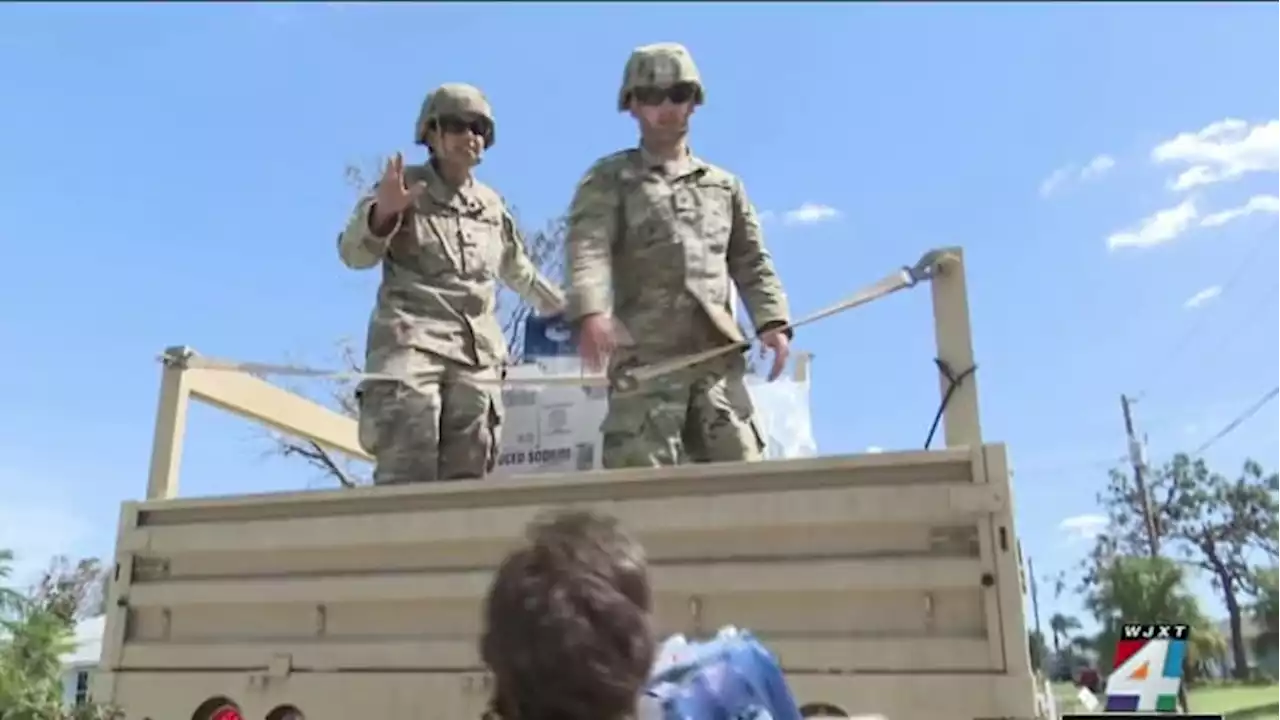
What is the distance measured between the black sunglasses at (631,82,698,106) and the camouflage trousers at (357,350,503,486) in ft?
2.73

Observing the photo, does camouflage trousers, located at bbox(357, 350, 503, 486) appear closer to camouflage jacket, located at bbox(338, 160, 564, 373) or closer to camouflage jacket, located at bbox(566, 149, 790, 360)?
camouflage jacket, located at bbox(338, 160, 564, 373)

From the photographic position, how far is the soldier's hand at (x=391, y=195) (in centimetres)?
280

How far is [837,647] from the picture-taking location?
1.84 metres

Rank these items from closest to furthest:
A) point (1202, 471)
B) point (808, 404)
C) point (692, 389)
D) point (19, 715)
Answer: point (692, 389) < point (808, 404) < point (19, 715) < point (1202, 471)

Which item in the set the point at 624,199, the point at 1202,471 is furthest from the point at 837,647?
the point at 1202,471

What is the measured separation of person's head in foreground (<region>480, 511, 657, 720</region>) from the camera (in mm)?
851

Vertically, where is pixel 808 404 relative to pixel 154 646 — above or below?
above

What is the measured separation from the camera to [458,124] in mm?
2992

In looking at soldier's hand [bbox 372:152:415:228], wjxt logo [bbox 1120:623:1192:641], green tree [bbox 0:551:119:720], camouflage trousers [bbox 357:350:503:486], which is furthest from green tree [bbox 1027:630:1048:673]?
green tree [bbox 0:551:119:720]

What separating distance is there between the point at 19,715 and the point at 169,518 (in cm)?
397

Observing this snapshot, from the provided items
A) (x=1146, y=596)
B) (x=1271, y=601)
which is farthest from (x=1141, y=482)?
(x=1271, y=601)

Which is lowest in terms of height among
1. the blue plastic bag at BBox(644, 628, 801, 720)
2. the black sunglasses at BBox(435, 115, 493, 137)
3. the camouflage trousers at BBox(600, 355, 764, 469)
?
the blue plastic bag at BBox(644, 628, 801, 720)

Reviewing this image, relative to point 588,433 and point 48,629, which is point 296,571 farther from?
point 48,629

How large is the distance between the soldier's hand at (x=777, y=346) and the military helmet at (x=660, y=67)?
639 millimetres
